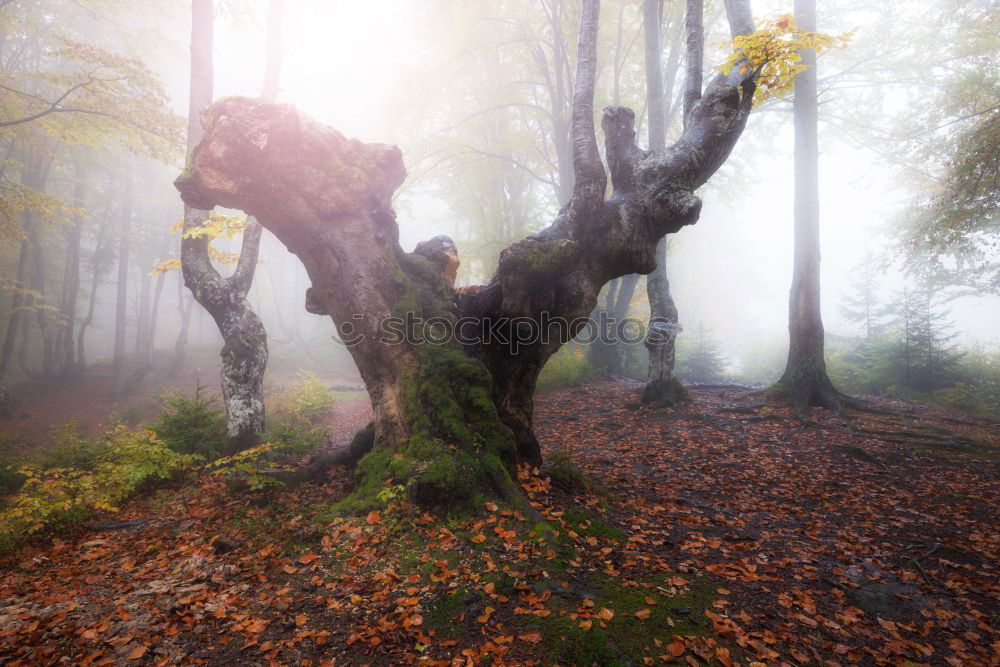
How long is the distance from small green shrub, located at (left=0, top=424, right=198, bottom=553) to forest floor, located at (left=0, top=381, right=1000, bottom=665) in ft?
0.86

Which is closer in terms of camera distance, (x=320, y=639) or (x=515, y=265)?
(x=320, y=639)

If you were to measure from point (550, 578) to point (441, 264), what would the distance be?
13.1ft

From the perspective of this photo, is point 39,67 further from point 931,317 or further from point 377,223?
point 931,317

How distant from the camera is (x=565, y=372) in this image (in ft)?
41.9

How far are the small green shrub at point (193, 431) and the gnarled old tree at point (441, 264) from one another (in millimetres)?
3143

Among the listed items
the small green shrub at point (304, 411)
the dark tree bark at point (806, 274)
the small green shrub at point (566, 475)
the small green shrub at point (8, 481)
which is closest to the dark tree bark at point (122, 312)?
the small green shrub at point (304, 411)

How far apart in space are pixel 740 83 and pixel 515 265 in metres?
3.80

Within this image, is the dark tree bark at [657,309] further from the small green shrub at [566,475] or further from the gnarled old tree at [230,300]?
the gnarled old tree at [230,300]

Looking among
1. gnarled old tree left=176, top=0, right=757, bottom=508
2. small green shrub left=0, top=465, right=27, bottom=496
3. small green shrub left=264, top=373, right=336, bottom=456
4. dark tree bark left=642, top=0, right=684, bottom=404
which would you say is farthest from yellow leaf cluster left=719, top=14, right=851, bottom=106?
small green shrub left=0, top=465, right=27, bottom=496

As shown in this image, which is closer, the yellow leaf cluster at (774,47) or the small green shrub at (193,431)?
the yellow leaf cluster at (774,47)

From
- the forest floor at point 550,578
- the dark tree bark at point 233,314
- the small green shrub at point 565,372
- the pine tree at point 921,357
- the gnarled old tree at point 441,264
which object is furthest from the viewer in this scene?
the small green shrub at point 565,372

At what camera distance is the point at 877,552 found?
4.02 meters

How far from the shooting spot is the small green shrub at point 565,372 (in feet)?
40.7

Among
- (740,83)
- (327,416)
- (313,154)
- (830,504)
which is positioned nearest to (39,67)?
(327,416)
